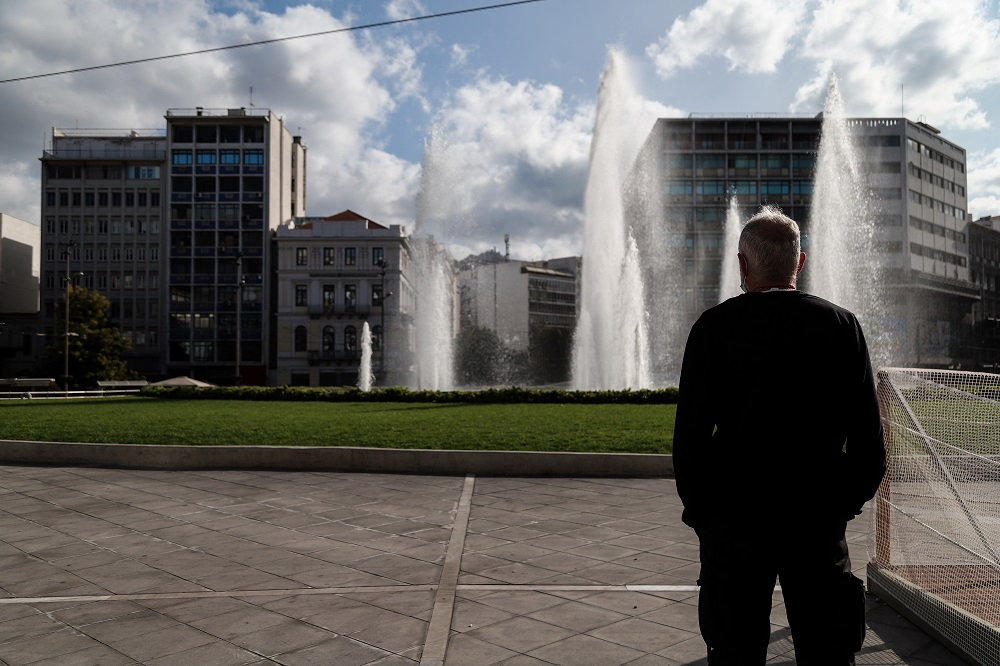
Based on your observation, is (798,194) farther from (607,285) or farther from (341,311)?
(607,285)

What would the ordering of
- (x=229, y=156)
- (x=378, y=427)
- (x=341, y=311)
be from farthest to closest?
(x=229, y=156)
(x=341, y=311)
(x=378, y=427)

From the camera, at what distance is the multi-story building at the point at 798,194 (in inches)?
3152

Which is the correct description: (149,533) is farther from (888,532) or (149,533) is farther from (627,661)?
(888,532)

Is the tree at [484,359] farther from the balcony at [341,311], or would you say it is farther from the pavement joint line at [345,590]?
the pavement joint line at [345,590]

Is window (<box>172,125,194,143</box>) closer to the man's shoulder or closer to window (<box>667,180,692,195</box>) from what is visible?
window (<box>667,180,692,195</box>)

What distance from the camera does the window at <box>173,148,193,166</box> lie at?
73312 mm

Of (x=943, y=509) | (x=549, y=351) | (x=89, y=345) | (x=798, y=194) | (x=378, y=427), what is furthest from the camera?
(x=549, y=351)

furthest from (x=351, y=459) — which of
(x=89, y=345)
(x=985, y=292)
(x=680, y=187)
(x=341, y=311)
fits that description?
(x=985, y=292)

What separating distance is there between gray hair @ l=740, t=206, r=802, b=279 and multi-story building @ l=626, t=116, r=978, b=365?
80006 mm

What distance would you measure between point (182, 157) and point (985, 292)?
290 feet


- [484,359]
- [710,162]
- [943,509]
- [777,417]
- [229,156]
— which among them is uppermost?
[710,162]

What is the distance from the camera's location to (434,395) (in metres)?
26.2

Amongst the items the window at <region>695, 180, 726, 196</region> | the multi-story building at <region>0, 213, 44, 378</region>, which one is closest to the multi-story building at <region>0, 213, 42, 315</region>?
the multi-story building at <region>0, 213, 44, 378</region>

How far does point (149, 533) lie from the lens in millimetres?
7715
